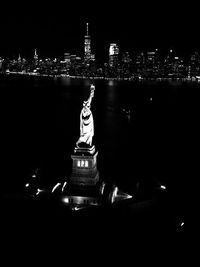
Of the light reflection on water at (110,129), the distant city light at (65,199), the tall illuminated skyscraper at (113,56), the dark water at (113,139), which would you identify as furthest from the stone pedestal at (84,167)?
the tall illuminated skyscraper at (113,56)

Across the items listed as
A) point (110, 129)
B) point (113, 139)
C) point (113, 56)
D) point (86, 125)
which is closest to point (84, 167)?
point (86, 125)

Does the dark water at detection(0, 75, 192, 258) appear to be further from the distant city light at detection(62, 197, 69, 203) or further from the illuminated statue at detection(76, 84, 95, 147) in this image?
the illuminated statue at detection(76, 84, 95, 147)

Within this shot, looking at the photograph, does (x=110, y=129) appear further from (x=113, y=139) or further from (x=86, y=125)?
(x=86, y=125)

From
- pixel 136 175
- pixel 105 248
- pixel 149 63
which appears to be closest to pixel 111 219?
pixel 105 248

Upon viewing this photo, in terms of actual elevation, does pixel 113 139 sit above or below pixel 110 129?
below

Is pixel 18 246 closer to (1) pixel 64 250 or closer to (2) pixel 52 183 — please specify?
(1) pixel 64 250

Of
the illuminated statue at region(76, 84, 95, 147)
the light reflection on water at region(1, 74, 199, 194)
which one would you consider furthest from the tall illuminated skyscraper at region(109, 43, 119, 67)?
the illuminated statue at region(76, 84, 95, 147)

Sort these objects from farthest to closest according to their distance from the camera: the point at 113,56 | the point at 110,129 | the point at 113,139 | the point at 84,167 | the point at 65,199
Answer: the point at 113,56
the point at 110,129
the point at 113,139
the point at 84,167
the point at 65,199
